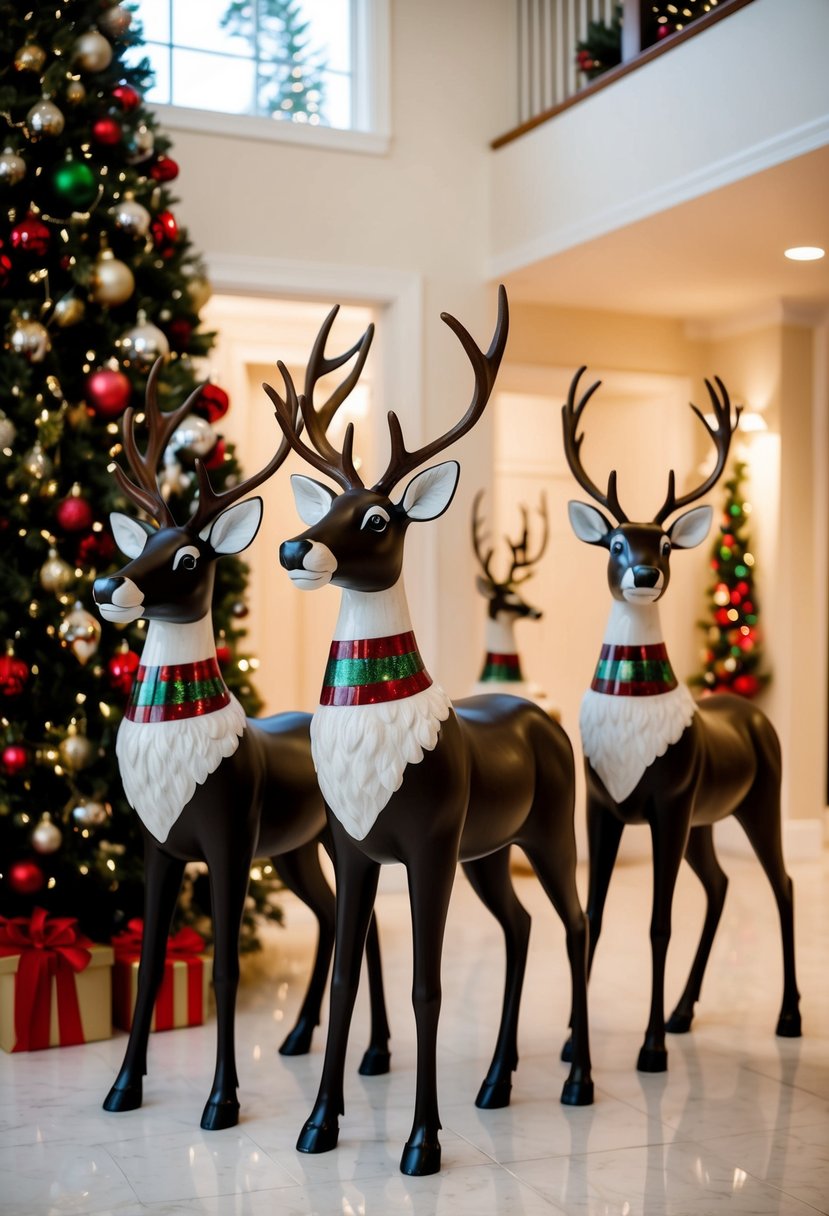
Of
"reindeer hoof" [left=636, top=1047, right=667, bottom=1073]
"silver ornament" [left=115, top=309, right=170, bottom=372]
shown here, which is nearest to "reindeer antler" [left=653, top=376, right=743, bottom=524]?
"reindeer hoof" [left=636, top=1047, right=667, bottom=1073]

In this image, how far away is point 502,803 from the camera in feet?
10.6

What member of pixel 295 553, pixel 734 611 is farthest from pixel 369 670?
pixel 734 611

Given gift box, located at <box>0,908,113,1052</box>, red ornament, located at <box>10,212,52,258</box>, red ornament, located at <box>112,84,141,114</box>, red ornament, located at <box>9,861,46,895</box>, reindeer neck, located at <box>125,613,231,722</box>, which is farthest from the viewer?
red ornament, located at <box>112,84,141,114</box>

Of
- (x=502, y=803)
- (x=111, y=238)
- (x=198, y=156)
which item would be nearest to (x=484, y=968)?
(x=502, y=803)

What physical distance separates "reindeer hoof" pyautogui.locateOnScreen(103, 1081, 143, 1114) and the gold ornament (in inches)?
91.7

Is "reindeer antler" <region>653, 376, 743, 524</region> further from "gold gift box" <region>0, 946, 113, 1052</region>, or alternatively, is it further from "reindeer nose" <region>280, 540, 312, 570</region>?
"gold gift box" <region>0, 946, 113, 1052</region>

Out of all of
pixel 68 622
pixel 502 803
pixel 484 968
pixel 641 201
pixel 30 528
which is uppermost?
pixel 641 201

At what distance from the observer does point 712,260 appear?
20.1 feet

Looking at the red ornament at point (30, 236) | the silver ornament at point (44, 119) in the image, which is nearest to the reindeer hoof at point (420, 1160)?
the red ornament at point (30, 236)

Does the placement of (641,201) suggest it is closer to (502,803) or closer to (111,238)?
(111,238)

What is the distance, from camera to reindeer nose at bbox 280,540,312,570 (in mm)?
2797

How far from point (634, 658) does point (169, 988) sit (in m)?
1.72

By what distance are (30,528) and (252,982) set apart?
1.69 meters

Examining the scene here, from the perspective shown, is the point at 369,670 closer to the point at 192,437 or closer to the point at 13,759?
the point at 13,759
